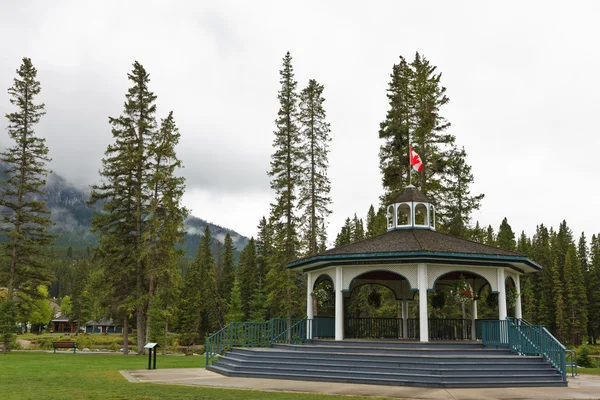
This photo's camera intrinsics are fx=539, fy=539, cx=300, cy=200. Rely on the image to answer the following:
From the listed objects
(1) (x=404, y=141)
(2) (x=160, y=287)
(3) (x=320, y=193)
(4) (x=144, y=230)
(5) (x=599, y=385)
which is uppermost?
(1) (x=404, y=141)

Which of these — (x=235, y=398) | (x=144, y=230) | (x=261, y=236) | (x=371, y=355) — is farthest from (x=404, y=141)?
(x=261, y=236)

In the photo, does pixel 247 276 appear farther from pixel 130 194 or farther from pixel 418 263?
pixel 418 263

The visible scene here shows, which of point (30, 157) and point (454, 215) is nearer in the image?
point (30, 157)

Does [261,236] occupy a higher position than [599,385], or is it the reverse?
[261,236]

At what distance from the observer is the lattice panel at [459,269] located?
18.4 m

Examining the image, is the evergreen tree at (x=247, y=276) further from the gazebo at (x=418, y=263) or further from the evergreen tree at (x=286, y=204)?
the gazebo at (x=418, y=263)

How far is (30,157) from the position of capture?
36.8m

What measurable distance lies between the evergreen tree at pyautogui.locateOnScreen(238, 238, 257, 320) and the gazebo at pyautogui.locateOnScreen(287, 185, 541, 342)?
50.7 meters

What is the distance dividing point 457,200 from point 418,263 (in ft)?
89.7

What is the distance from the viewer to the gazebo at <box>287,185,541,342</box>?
59.6ft

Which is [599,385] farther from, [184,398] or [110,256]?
[110,256]

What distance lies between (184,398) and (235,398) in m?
1.09

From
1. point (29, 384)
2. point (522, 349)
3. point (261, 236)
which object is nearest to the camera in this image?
point (29, 384)

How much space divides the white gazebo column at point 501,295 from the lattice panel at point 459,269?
0.13 metres
